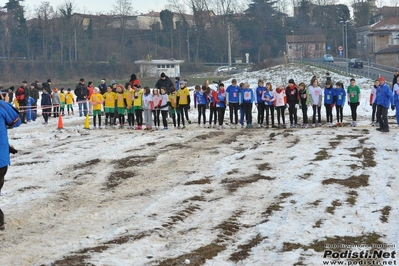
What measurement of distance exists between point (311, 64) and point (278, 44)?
4248cm

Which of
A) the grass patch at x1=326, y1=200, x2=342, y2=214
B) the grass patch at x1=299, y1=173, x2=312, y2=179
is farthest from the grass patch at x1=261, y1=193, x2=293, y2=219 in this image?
the grass patch at x1=299, y1=173, x2=312, y2=179

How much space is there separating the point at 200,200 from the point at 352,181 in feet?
9.61

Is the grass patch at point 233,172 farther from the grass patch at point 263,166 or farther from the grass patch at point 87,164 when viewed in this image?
the grass patch at point 87,164

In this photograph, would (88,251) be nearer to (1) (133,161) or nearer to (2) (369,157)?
(1) (133,161)

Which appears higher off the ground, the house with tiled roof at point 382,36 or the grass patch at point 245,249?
the house with tiled roof at point 382,36

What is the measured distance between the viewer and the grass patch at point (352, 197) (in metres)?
10.5

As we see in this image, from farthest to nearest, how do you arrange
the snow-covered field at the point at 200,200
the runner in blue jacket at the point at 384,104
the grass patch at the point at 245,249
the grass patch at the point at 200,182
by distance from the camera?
the runner in blue jacket at the point at 384,104 < the grass patch at the point at 200,182 < the snow-covered field at the point at 200,200 < the grass patch at the point at 245,249

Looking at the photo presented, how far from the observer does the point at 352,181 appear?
1202 cm

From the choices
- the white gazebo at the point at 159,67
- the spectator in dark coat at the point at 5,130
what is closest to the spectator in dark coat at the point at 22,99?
the spectator in dark coat at the point at 5,130

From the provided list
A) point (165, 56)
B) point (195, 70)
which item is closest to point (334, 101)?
point (195, 70)

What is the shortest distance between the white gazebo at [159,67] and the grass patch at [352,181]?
248 feet

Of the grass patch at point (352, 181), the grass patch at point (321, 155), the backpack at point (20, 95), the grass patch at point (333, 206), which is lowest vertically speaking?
the grass patch at point (333, 206)

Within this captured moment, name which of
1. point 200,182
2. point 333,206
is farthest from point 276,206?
point 200,182

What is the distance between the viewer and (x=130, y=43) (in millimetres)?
110812
